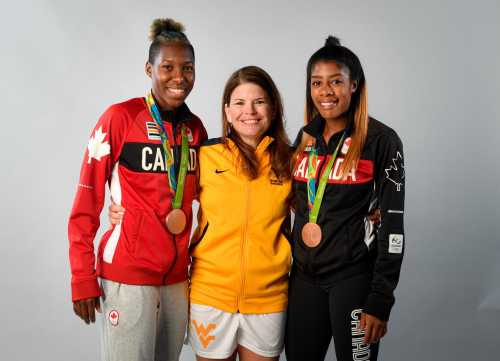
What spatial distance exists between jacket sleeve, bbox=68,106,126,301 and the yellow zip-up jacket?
53 centimetres

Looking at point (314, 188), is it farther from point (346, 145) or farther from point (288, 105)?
point (288, 105)

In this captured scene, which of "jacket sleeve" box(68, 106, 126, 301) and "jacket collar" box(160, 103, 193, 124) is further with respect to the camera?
"jacket collar" box(160, 103, 193, 124)

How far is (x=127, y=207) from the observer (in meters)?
2.85

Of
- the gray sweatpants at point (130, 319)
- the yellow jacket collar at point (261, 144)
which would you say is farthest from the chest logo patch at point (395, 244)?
the gray sweatpants at point (130, 319)

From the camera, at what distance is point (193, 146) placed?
307 centimetres

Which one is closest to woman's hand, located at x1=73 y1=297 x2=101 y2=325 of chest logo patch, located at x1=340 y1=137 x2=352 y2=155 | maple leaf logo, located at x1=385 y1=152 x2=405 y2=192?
chest logo patch, located at x1=340 y1=137 x2=352 y2=155

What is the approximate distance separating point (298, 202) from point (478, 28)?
319 centimetres

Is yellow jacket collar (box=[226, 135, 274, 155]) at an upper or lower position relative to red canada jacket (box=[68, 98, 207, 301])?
upper

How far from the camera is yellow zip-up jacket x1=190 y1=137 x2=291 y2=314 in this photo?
2859mm

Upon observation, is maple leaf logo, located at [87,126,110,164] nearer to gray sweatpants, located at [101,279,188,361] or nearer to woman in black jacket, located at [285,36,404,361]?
gray sweatpants, located at [101,279,188,361]

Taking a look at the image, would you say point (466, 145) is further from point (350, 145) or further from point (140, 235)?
point (140, 235)

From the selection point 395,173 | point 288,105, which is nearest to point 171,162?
point 395,173

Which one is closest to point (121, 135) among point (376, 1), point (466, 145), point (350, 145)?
point (350, 145)

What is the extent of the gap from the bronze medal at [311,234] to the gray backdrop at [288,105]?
2211 millimetres
